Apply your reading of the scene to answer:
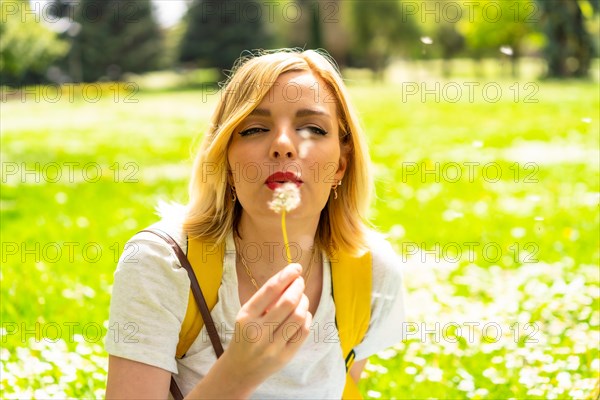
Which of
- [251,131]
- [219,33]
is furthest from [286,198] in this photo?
[219,33]

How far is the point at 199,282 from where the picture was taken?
211cm

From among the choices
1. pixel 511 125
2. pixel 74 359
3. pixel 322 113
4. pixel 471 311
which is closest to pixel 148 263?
pixel 322 113

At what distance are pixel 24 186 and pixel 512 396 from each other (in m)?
6.22

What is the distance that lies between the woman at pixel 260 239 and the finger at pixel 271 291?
0.36 feet

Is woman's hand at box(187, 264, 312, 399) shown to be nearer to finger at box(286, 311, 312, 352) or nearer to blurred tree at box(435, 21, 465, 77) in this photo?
finger at box(286, 311, 312, 352)

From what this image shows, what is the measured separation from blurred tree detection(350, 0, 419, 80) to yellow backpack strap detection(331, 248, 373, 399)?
4572 centimetres

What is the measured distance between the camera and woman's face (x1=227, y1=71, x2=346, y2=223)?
2.04 metres

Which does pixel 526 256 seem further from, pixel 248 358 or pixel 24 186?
pixel 24 186

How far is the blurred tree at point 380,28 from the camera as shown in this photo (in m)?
47.9

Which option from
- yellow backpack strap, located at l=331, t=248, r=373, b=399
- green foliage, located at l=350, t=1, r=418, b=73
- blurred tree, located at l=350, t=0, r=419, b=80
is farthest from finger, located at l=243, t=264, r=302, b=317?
blurred tree, located at l=350, t=0, r=419, b=80

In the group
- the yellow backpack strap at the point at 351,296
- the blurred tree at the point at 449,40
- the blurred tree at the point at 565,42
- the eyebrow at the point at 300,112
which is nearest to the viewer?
the eyebrow at the point at 300,112

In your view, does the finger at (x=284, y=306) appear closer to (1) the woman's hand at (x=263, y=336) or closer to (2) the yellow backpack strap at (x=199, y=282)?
(1) the woman's hand at (x=263, y=336)

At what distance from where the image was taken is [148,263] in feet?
6.70

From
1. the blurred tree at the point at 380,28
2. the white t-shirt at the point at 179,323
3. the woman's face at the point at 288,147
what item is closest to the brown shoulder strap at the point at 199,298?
the white t-shirt at the point at 179,323
